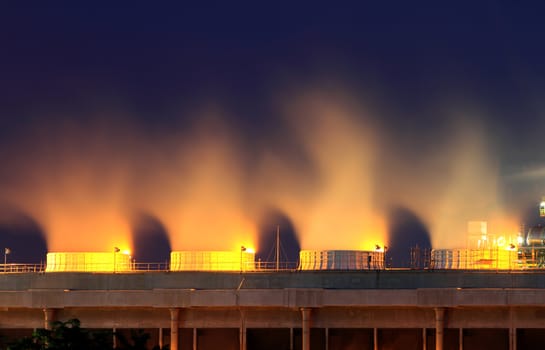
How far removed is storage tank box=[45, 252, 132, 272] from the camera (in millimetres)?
74438

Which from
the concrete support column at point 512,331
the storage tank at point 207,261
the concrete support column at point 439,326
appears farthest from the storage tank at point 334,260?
the concrete support column at point 512,331

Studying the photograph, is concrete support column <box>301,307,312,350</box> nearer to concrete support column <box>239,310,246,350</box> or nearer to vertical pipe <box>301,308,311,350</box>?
vertical pipe <box>301,308,311,350</box>

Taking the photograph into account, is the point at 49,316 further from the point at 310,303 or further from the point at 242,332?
the point at 310,303

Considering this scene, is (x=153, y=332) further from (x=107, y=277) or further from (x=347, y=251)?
(x=347, y=251)

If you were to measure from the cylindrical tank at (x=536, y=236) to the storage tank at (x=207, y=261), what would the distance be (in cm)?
2092

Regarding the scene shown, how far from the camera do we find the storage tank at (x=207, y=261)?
72125 mm

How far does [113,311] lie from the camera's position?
69188 mm

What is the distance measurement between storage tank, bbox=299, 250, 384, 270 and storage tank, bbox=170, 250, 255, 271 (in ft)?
14.3

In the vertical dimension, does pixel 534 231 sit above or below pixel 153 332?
above

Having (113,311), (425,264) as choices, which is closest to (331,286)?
(425,264)

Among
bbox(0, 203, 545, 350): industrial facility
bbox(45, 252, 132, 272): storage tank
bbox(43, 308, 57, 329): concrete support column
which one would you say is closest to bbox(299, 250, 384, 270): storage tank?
bbox(0, 203, 545, 350): industrial facility

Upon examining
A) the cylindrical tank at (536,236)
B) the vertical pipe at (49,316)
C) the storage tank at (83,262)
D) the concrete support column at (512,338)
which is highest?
the cylindrical tank at (536,236)

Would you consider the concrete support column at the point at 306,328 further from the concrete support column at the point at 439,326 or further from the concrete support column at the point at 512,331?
the concrete support column at the point at 512,331

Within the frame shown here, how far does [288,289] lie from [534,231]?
76.9ft
